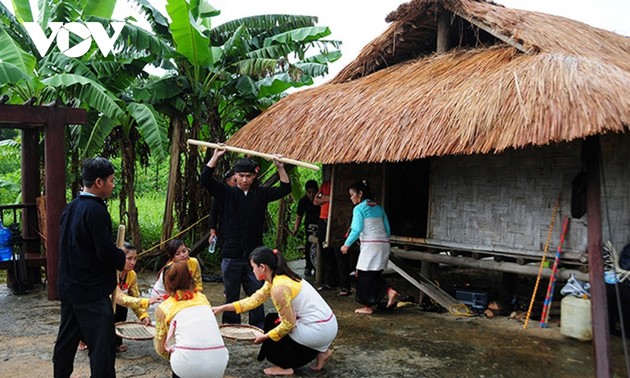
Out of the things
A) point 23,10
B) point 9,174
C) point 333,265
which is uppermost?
point 23,10

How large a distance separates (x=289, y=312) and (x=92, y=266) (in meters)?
1.47

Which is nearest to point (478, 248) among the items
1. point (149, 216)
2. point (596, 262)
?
point (596, 262)

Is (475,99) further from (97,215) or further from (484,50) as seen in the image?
(97,215)

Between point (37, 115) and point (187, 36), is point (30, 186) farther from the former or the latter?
point (187, 36)

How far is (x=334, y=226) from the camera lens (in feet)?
26.2

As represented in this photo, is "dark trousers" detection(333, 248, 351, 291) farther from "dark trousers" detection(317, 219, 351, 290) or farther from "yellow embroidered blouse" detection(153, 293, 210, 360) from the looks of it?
"yellow embroidered blouse" detection(153, 293, 210, 360)

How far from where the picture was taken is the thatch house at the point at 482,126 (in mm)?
5469

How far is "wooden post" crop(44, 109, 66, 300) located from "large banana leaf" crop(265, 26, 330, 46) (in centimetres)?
385

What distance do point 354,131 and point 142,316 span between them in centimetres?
332

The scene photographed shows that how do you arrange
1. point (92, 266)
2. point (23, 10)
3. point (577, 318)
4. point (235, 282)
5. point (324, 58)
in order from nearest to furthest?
point (92, 266) → point (235, 282) → point (577, 318) → point (23, 10) → point (324, 58)

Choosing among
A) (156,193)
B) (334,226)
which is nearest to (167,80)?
(334,226)

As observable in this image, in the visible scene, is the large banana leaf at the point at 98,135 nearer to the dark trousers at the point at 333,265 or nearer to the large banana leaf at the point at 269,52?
the large banana leaf at the point at 269,52

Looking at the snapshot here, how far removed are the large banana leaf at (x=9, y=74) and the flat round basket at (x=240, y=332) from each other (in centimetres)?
404

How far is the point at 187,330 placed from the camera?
377cm
